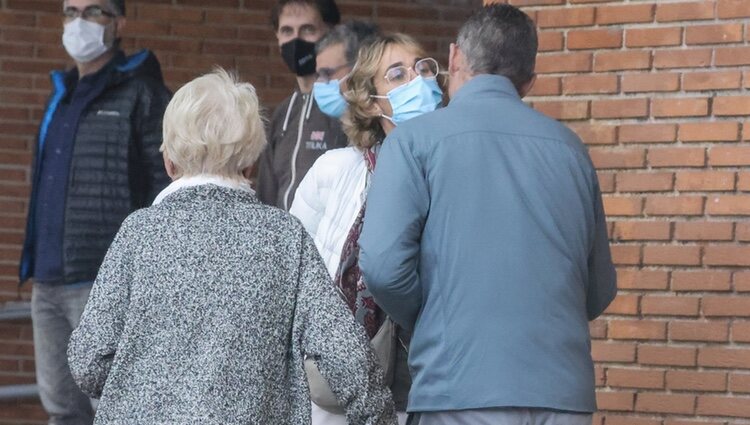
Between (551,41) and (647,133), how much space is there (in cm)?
49

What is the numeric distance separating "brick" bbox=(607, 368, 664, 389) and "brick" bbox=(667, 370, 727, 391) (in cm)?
4

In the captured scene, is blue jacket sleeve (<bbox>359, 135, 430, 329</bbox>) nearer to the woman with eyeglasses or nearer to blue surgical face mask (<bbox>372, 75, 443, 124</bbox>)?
the woman with eyeglasses

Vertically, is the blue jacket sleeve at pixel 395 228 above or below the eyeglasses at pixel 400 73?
below

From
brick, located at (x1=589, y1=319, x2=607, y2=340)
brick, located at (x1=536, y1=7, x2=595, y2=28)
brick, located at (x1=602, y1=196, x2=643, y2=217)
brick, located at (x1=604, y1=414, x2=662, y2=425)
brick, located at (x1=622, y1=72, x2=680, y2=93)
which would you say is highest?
brick, located at (x1=536, y1=7, x2=595, y2=28)

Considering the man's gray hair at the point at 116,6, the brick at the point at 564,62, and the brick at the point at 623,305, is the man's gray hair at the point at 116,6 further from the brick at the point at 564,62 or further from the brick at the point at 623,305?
the brick at the point at 623,305

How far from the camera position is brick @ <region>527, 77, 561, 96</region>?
5555mm

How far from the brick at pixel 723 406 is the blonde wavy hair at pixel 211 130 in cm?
225

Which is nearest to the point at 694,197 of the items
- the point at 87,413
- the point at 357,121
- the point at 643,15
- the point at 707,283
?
the point at 707,283

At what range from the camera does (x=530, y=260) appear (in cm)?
384

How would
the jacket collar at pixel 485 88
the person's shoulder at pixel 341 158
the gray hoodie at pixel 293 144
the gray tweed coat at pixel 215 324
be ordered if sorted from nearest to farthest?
the gray tweed coat at pixel 215 324 → the jacket collar at pixel 485 88 → the person's shoulder at pixel 341 158 → the gray hoodie at pixel 293 144

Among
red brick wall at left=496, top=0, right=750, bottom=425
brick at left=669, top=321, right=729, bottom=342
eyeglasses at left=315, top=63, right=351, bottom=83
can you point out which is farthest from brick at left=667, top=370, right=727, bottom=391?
eyeglasses at left=315, top=63, right=351, bottom=83

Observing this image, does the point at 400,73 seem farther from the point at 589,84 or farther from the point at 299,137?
the point at 299,137

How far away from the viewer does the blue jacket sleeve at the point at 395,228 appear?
12.6 ft

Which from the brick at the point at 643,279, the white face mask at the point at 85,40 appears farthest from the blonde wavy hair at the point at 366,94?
the white face mask at the point at 85,40
